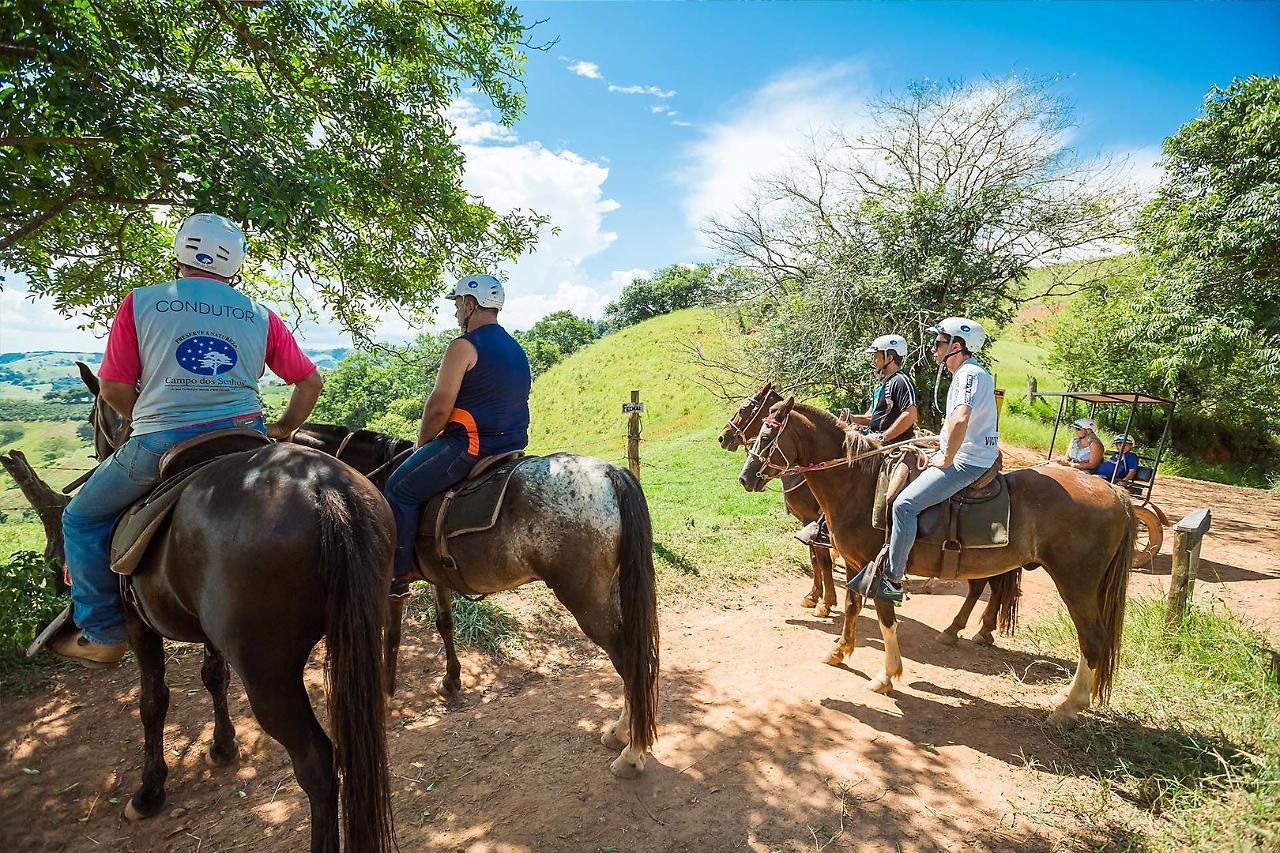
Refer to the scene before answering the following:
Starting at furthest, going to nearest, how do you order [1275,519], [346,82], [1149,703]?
[1275,519] < [346,82] < [1149,703]

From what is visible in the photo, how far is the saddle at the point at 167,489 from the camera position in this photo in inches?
106

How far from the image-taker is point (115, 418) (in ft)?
12.3

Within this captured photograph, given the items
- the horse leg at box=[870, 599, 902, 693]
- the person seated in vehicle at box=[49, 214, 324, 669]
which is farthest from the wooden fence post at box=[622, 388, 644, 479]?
the person seated in vehicle at box=[49, 214, 324, 669]

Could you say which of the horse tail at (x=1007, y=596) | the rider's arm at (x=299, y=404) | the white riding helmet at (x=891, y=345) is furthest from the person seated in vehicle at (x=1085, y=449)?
the rider's arm at (x=299, y=404)

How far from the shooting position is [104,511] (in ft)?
9.67

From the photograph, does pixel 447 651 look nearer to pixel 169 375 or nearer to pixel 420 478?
pixel 420 478

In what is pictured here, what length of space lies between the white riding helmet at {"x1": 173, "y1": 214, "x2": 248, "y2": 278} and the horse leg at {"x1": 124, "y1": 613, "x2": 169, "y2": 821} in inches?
87.9

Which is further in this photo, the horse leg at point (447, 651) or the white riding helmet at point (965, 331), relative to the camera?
the horse leg at point (447, 651)

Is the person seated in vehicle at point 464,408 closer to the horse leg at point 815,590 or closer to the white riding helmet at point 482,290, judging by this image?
the white riding helmet at point 482,290

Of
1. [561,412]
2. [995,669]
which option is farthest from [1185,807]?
[561,412]

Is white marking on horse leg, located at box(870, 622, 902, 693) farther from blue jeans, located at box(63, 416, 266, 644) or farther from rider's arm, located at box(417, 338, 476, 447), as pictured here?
blue jeans, located at box(63, 416, 266, 644)

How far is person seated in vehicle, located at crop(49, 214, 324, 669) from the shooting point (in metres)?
2.80

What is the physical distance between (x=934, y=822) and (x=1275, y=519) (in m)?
14.3

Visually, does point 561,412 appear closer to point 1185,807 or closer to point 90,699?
Result: point 90,699
